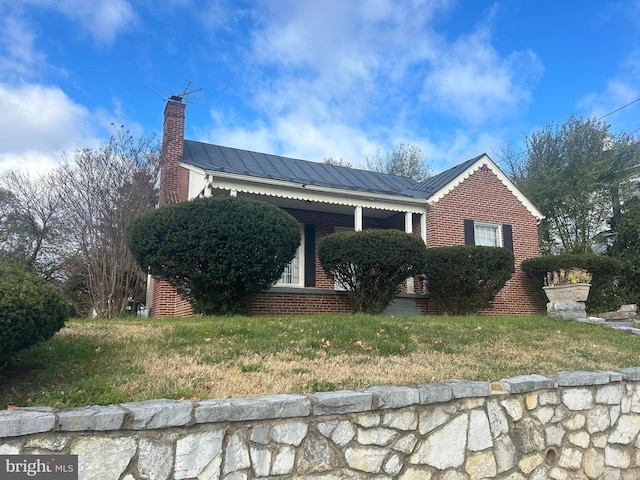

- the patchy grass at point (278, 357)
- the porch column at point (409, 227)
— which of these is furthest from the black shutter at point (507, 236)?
the patchy grass at point (278, 357)

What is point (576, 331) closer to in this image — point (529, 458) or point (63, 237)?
point (529, 458)

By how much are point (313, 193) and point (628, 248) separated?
11.6 metres

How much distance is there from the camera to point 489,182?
1338 cm

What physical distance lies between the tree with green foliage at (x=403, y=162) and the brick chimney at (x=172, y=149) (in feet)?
56.3

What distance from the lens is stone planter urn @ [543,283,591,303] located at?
927cm

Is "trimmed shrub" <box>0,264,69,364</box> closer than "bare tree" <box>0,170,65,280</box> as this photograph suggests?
Yes

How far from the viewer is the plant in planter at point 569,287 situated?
9289 millimetres

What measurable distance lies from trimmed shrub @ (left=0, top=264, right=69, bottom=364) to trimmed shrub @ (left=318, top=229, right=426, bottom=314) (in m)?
5.92

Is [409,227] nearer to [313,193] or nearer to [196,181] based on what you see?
[313,193]

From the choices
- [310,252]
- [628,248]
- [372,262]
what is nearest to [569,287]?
[372,262]

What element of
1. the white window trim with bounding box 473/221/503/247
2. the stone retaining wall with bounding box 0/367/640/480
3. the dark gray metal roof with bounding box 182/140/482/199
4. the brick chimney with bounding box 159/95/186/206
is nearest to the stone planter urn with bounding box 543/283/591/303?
the white window trim with bounding box 473/221/503/247

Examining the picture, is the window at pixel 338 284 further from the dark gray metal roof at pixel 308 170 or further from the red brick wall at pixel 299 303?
the dark gray metal roof at pixel 308 170

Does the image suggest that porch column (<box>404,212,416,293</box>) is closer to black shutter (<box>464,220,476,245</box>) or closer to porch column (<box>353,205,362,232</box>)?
porch column (<box>353,205,362,232</box>)

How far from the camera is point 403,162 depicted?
1141 inches
